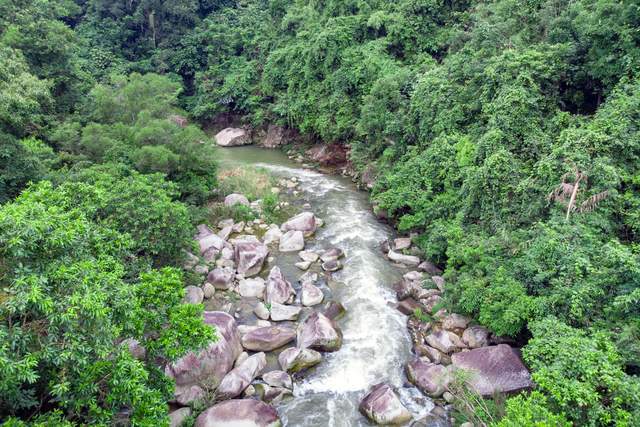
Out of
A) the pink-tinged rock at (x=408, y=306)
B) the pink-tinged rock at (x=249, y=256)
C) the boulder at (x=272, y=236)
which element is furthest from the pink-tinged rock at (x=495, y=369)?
the boulder at (x=272, y=236)

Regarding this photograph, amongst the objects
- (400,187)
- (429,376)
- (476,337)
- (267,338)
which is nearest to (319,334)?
(267,338)

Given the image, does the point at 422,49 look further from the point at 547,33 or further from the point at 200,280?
the point at 200,280

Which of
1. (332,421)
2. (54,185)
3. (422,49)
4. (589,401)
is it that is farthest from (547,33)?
(54,185)

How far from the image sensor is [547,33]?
16844 millimetres

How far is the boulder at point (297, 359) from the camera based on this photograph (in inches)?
441

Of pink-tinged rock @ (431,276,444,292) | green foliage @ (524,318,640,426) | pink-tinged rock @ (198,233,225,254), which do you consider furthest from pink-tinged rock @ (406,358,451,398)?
pink-tinged rock @ (198,233,225,254)

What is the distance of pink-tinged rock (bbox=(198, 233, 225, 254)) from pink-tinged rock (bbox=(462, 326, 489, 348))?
32.7 ft

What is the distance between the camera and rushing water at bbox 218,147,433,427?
33.6 feet

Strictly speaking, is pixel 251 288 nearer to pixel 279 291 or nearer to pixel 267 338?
pixel 279 291

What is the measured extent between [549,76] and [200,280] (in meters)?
15.0

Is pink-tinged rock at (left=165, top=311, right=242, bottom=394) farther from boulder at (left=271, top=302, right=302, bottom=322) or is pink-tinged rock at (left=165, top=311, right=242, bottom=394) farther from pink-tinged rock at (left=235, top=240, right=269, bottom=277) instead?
pink-tinged rock at (left=235, top=240, right=269, bottom=277)

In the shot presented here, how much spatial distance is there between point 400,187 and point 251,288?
827cm

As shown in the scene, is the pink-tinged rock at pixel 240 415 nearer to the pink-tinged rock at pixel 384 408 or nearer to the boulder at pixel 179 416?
the boulder at pixel 179 416

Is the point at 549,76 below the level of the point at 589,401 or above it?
above
